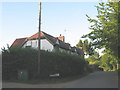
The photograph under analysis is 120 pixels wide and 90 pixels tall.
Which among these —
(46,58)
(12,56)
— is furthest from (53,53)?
(12,56)

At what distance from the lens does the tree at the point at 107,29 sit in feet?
43.7

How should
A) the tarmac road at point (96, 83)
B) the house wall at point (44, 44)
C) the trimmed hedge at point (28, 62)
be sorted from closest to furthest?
the tarmac road at point (96, 83) → the trimmed hedge at point (28, 62) → the house wall at point (44, 44)

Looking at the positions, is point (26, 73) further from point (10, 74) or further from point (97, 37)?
point (97, 37)

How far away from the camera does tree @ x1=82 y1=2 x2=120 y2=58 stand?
13316mm

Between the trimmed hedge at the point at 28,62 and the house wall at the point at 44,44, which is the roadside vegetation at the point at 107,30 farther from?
the house wall at the point at 44,44

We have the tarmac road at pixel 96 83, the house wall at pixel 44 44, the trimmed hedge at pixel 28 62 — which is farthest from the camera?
the house wall at pixel 44 44

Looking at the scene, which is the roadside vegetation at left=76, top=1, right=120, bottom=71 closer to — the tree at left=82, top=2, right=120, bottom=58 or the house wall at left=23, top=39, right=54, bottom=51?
the tree at left=82, top=2, right=120, bottom=58

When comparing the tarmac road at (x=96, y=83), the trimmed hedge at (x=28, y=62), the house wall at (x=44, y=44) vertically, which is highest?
the house wall at (x=44, y=44)

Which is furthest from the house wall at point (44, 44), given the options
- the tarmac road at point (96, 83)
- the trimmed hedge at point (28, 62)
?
the tarmac road at point (96, 83)

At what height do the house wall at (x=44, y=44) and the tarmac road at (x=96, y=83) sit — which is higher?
the house wall at (x=44, y=44)

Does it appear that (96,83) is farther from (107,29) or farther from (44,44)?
(44,44)

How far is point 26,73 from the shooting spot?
14328 mm

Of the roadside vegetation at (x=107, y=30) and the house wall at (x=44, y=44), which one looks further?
the house wall at (x=44, y=44)

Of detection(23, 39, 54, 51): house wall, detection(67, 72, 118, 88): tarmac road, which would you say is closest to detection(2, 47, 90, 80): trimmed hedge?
detection(67, 72, 118, 88): tarmac road
